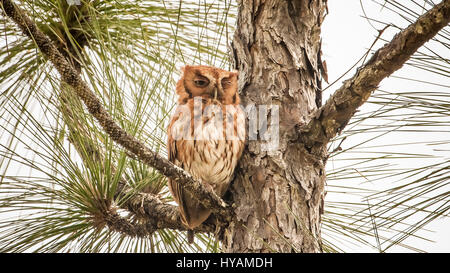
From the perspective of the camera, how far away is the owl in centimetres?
167

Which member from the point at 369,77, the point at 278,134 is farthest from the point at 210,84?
the point at 369,77

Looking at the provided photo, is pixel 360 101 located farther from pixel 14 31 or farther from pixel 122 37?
pixel 14 31

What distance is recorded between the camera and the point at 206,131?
1.75m

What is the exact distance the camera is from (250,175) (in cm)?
159

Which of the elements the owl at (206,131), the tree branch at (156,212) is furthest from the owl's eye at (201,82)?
the tree branch at (156,212)

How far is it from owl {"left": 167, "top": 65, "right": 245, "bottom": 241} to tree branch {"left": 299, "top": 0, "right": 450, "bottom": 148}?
32 centimetres

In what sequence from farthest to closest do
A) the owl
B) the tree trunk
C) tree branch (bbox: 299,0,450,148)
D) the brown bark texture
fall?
the owl < the tree trunk < the brown bark texture < tree branch (bbox: 299,0,450,148)

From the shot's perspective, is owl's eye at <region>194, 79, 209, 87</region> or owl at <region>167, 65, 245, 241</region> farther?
owl's eye at <region>194, 79, 209, 87</region>

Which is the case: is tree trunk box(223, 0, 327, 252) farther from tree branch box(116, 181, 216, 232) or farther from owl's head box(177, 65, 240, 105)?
tree branch box(116, 181, 216, 232)

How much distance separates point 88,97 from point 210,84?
2.38 feet

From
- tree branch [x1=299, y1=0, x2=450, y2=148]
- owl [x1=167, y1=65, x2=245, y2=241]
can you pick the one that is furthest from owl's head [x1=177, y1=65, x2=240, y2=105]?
tree branch [x1=299, y1=0, x2=450, y2=148]

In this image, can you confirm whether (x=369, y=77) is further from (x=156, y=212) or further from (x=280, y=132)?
(x=156, y=212)
